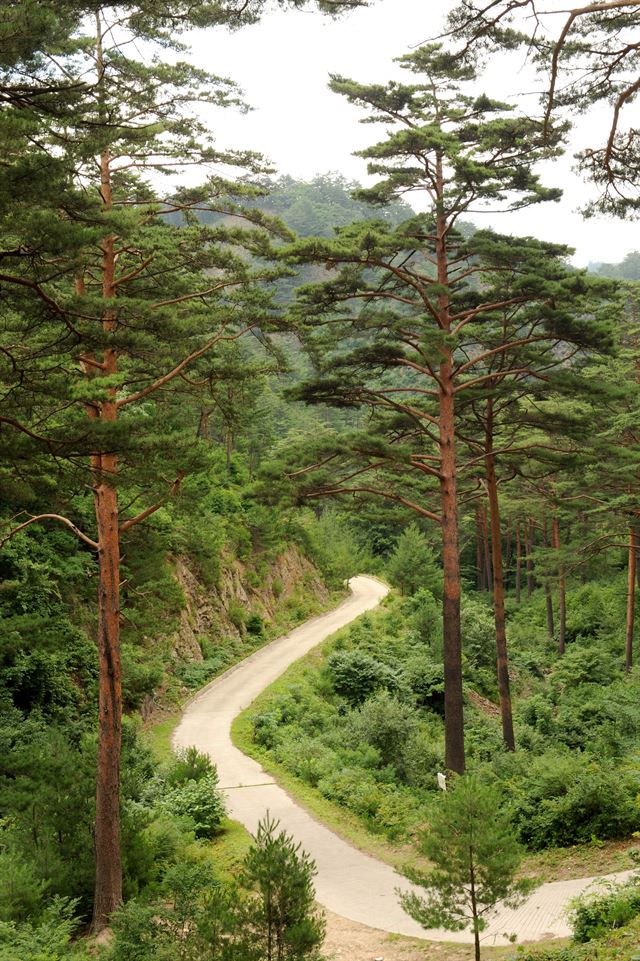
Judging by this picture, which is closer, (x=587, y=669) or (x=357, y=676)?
(x=357, y=676)

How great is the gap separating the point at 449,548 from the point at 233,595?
53.9ft

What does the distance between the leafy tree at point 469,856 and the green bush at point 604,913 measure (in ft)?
3.97

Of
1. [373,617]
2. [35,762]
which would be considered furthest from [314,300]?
[373,617]

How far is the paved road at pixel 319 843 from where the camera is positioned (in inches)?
350

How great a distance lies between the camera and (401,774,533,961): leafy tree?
658 centimetres

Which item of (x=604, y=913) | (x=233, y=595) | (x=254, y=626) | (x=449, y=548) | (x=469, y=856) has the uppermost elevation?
(x=233, y=595)

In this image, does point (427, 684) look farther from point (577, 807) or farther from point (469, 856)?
point (469, 856)

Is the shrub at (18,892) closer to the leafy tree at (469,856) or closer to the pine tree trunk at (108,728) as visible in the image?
the pine tree trunk at (108,728)

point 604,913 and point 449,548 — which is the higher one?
point 449,548

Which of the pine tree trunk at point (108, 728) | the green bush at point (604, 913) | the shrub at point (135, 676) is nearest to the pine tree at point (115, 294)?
the pine tree trunk at point (108, 728)

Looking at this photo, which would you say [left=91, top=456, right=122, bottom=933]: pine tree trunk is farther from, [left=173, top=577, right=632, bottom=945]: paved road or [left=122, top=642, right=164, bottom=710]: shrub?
[left=122, top=642, right=164, bottom=710]: shrub

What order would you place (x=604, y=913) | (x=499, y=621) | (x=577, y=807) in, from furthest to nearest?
(x=499, y=621)
(x=577, y=807)
(x=604, y=913)

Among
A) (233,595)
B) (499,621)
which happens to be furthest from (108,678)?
(233,595)

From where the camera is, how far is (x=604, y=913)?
295 inches
